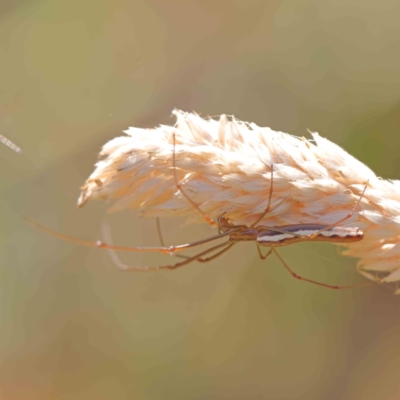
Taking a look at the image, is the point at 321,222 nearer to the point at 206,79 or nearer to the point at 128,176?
the point at 128,176

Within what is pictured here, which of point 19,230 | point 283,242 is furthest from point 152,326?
point 283,242

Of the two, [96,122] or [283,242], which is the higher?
[96,122]

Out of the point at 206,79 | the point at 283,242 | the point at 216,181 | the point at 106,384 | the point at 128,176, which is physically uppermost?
the point at 206,79

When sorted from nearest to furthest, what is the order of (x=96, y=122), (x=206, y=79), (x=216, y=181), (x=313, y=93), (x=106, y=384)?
1. (x=216, y=181)
2. (x=96, y=122)
3. (x=106, y=384)
4. (x=313, y=93)
5. (x=206, y=79)

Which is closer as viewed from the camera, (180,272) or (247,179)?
(247,179)

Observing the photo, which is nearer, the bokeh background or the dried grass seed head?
the dried grass seed head

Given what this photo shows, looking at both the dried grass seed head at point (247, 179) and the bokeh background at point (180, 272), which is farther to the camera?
the bokeh background at point (180, 272)

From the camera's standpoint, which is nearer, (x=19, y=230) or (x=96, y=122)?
(x=96, y=122)

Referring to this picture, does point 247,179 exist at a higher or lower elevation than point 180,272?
higher
